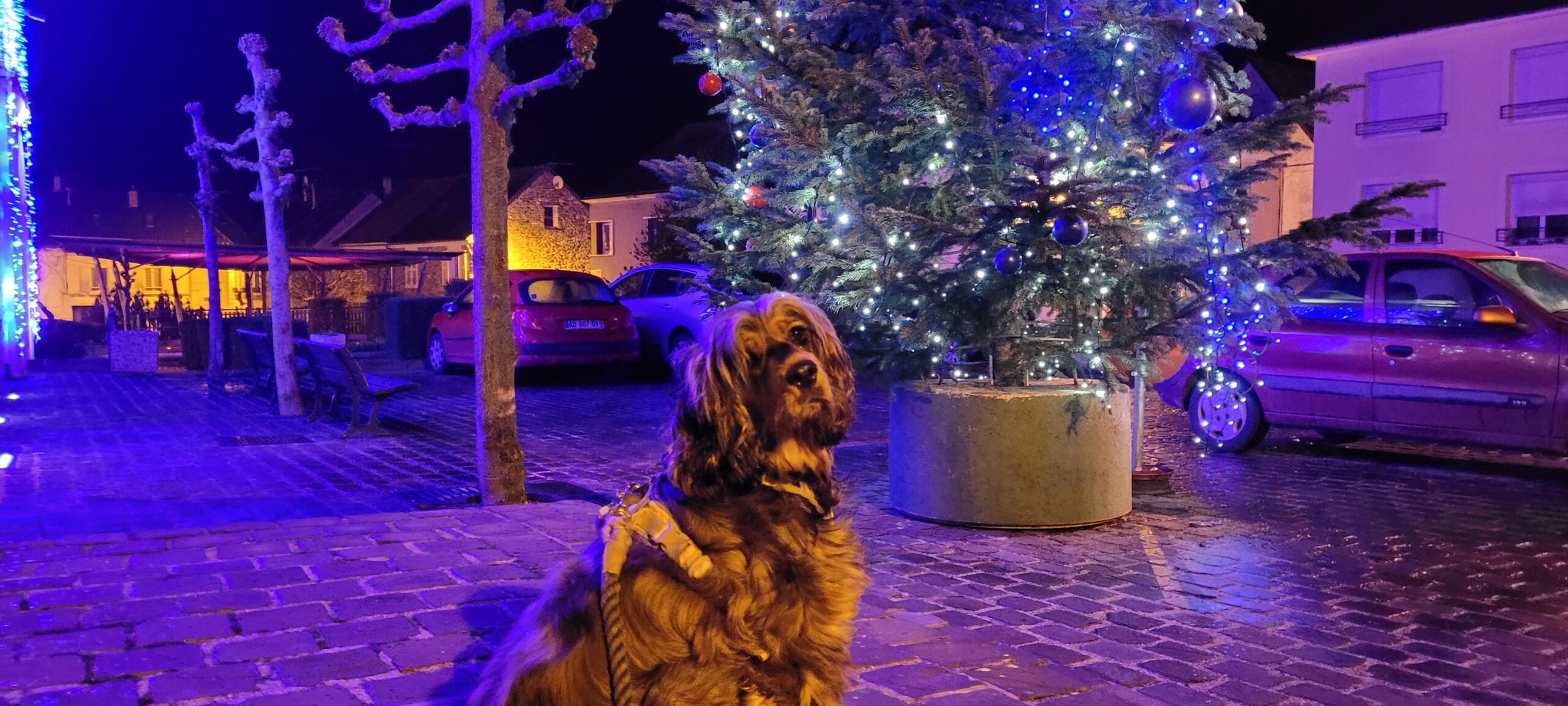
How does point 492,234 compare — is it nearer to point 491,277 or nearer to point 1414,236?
point 491,277

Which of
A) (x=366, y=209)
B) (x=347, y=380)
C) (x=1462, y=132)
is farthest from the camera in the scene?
(x=366, y=209)

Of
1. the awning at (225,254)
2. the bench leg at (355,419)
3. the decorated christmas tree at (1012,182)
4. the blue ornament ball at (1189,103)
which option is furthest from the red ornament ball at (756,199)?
the awning at (225,254)

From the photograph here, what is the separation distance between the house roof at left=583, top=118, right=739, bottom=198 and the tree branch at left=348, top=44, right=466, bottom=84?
43.1 m

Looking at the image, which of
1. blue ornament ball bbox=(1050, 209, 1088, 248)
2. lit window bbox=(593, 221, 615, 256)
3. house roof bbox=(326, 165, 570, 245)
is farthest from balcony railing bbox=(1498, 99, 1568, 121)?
house roof bbox=(326, 165, 570, 245)

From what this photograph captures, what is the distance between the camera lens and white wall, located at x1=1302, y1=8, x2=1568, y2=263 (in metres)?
27.2

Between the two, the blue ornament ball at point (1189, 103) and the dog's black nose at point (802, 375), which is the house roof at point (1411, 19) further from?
the dog's black nose at point (802, 375)

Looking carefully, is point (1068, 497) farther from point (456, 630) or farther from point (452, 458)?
point (452, 458)

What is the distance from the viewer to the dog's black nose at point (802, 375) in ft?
8.13

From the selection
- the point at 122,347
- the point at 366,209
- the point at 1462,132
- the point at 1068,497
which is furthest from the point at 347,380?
the point at 366,209

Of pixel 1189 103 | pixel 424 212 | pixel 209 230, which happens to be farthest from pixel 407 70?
pixel 424 212

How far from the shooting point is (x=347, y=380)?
10961 millimetres

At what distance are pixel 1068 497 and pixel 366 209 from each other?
205 ft

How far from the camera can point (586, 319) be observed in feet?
54.0

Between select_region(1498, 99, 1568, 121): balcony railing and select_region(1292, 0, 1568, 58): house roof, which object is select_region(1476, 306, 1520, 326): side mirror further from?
select_region(1498, 99, 1568, 121): balcony railing
